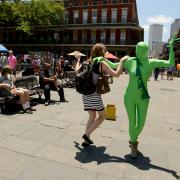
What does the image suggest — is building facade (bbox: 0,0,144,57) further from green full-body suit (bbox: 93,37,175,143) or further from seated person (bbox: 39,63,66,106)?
green full-body suit (bbox: 93,37,175,143)

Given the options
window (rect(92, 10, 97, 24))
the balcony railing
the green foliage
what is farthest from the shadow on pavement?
window (rect(92, 10, 97, 24))

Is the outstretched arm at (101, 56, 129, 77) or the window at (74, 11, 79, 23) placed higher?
the window at (74, 11, 79, 23)

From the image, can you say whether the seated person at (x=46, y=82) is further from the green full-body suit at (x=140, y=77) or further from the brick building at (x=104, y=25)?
the brick building at (x=104, y=25)

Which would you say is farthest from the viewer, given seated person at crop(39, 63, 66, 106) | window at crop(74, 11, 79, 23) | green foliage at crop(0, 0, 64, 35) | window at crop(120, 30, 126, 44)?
window at crop(74, 11, 79, 23)

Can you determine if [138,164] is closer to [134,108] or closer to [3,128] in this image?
[134,108]

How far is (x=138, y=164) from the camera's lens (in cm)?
459

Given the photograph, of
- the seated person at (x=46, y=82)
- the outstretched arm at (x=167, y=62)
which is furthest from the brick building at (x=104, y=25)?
the outstretched arm at (x=167, y=62)

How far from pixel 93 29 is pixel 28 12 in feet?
37.7

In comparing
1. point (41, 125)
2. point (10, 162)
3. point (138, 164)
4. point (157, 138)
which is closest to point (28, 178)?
point (10, 162)

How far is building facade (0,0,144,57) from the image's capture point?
4653 centimetres

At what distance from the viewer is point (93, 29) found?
48.3 metres

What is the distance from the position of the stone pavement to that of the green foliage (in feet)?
112

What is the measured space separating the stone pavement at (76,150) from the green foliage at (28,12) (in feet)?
112

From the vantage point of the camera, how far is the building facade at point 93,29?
4653 cm
